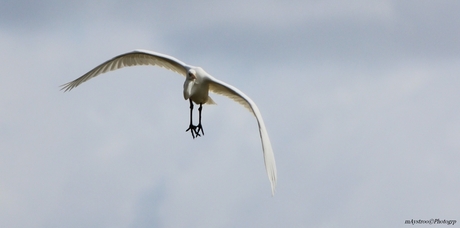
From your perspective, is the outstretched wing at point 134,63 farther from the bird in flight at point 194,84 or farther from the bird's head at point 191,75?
the bird's head at point 191,75

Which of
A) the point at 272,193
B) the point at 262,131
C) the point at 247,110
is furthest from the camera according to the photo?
the point at 247,110

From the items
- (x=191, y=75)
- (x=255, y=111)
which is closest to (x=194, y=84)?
(x=191, y=75)

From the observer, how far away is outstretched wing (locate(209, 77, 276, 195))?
76.9ft

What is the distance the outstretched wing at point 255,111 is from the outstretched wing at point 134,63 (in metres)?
1.73

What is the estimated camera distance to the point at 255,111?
83.0ft

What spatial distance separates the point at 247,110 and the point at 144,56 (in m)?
4.88

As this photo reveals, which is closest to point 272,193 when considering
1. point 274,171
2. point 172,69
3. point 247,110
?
point 274,171

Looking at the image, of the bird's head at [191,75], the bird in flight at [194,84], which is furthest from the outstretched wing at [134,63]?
the bird's head at [191,75]

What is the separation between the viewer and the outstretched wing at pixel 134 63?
29594 mm

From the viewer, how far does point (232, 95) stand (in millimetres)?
28156

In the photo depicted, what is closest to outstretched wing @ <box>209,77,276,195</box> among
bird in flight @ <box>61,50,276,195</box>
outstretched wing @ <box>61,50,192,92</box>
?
bird in flight @ <box>61,50,276,195</box>

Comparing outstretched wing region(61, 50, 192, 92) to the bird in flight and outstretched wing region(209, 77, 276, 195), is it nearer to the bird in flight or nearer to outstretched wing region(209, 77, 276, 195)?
the bird in flight

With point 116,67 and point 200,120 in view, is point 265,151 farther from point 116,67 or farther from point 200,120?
point 116,67

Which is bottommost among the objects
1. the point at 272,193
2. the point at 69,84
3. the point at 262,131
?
the point at 272,193
